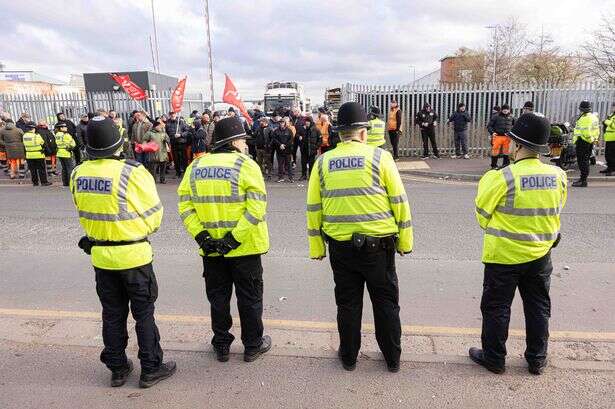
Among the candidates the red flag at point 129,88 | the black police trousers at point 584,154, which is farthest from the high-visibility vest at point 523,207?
the red flag at point 129,88

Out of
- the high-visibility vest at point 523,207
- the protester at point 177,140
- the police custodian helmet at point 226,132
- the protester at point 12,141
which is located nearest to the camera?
the high-visibility vest at point 523,207

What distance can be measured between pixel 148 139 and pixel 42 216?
4.02 metres

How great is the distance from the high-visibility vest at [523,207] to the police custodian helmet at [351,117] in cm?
93

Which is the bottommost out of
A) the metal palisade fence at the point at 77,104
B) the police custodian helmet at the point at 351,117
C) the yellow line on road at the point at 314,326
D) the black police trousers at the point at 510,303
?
the yellow line on road at the point at 314,326

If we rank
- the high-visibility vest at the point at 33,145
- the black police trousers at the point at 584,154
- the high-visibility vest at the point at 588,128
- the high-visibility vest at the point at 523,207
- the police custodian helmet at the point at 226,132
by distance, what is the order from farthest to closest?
the high-visibility vest at the point at 33,145 → the black police trousers at the point at 584,154 → the high-visibility vest at the point at 588,128 → the police custodian helmet at the point at 226,132 → the high-visibility vest at the point at 523,207

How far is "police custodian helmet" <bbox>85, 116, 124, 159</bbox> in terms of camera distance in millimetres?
3004

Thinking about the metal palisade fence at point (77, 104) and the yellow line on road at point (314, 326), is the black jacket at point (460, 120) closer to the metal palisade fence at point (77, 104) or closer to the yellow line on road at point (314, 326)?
the metal palisade fence at point (77, 104)

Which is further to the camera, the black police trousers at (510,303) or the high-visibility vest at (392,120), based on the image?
the high-visibility vest at (392,120)

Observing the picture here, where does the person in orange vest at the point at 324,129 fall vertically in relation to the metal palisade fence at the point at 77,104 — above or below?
below

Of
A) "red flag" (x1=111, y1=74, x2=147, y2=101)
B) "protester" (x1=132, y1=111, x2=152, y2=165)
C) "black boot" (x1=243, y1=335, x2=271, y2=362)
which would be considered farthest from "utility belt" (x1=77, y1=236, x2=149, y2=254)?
"red flag" (x1=111, y1=74, x2=147, y2=101)

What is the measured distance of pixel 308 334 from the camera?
3.88 m

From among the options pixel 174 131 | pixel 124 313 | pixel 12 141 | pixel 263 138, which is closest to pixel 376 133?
pixel 263 138

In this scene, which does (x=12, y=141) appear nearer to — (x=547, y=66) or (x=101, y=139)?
(x=101, y=139)

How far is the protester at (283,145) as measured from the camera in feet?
40.1
